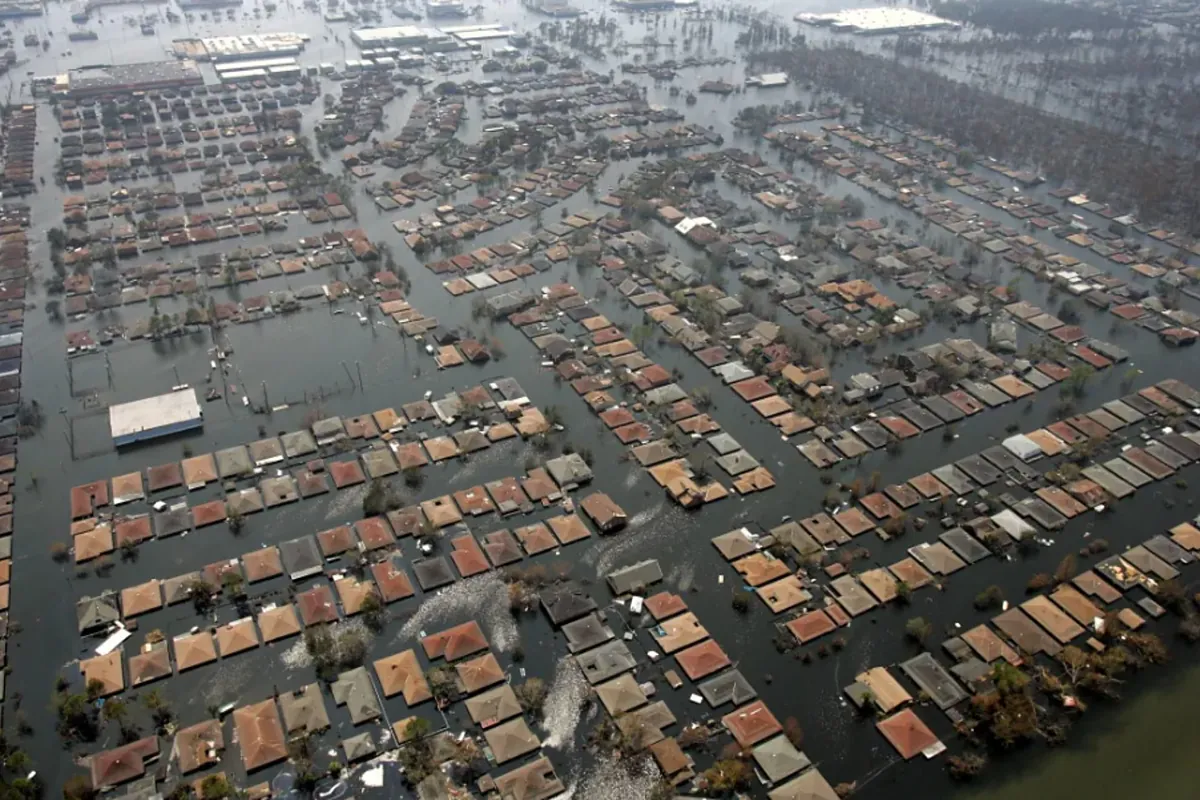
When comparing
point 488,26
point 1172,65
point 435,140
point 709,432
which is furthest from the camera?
point 488,26

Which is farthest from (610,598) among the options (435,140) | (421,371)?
(435,140)

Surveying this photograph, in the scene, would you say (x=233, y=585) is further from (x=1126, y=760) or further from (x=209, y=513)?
(x=1126, y=760)

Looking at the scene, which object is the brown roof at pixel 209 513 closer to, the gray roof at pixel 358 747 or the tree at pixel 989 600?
the gray roof at pixel 358 747

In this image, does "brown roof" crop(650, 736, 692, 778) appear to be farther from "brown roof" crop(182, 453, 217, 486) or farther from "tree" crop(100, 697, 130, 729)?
"brown roof" crop(182, 453, 217, 486)

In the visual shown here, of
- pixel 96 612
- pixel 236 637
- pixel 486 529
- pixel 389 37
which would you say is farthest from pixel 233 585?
pixel 389 37

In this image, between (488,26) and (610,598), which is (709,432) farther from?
(488,26)

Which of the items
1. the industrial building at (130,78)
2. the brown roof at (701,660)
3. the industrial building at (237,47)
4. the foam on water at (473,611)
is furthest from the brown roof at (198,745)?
the industrial building at (237,47)

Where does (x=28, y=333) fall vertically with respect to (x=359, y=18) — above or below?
below
